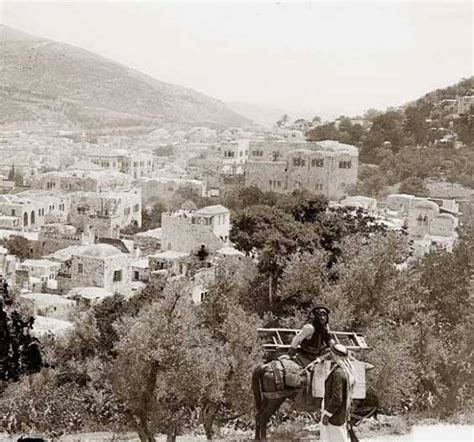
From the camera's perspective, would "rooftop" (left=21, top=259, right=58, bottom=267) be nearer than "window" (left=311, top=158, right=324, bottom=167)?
Yes

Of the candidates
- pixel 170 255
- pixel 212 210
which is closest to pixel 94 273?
pixel 170 255

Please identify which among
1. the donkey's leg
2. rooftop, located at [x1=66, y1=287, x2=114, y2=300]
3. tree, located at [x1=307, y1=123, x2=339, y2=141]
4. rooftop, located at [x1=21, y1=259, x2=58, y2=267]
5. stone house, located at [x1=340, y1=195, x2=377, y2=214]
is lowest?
the donkey's leg

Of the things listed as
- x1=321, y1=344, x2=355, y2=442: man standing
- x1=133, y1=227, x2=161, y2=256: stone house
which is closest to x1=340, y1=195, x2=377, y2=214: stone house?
x1=321, y1=344, x2=355, y2=442: man standing

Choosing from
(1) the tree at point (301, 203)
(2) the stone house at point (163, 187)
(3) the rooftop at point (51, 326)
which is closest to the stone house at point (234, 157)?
(2) the stone house at point (163, 187)

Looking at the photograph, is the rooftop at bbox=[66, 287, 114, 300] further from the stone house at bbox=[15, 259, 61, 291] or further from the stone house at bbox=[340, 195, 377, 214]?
the stone house at bbox=[340, 195, 377, 214]

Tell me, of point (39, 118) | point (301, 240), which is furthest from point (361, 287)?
point (39, 118)

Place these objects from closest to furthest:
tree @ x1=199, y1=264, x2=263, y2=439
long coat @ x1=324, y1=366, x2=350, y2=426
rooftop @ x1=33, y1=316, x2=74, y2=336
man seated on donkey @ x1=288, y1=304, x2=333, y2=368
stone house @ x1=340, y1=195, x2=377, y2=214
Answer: long coat @ x1=324, y1=366, x2=350, y2=426, man seated on donkey @ x1=288, y1=304, x2=333, y2=368, rooftop @ x1=33, y1=316, x2=74, y2=336, tree @ x1=199, y1=264, x2=263, y2=439, stone house @ x1=340, y1=195, x2=377, y2=214
